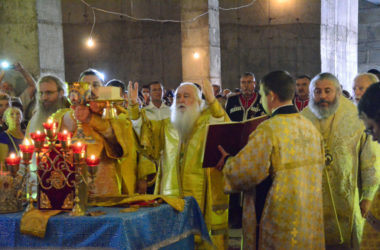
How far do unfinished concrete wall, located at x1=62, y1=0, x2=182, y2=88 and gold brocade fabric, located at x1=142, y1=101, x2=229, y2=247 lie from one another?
1154 centimetres

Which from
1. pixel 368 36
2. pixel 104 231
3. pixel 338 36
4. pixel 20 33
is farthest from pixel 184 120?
pixel 368 36

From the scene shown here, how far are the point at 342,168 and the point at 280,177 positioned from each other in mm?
1349

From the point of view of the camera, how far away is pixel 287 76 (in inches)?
141

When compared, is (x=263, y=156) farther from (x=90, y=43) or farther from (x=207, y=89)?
(x=90, y=43)

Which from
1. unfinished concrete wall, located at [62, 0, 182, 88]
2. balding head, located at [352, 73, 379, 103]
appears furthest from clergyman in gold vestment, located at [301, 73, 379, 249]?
unfinished concrete wall, located at [62, 0, 182, 88]

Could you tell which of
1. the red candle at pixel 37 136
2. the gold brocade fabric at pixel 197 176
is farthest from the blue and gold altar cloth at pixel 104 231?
the gold brocade fabric at pixel 197 176

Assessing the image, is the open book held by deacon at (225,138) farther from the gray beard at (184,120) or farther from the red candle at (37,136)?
the red candle at (37,136)

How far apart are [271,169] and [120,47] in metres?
13.5

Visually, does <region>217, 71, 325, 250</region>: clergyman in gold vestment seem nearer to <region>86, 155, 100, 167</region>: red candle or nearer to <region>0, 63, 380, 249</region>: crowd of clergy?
<region>0, 63, 380, 249</region>: crowd of clergy

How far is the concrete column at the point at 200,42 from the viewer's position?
12172 millimetres

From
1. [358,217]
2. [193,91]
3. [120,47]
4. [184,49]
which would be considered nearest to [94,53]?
[120,47]

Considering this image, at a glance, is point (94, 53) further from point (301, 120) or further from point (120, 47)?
point (301, 120)

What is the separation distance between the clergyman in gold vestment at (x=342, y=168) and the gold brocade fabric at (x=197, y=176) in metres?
0.96

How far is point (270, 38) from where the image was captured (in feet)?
53.1
